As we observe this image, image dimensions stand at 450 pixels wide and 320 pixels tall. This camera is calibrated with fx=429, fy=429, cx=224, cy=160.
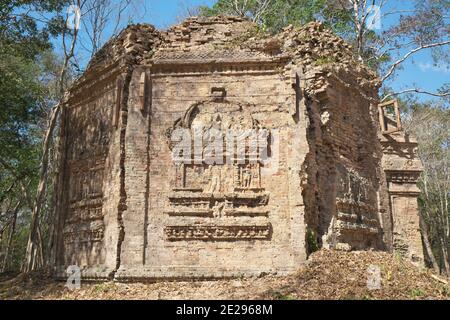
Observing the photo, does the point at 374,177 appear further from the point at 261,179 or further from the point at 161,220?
the point at 161,220

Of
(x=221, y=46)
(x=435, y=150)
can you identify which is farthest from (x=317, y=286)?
(x=435, y=150)

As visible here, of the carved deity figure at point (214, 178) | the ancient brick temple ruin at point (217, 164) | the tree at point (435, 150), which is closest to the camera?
the ancient brick temple ruin at point (217, 164)

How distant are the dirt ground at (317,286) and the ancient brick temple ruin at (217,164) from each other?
35 centimetres

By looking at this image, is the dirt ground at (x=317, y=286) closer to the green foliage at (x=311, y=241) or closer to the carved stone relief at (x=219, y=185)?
the green foliage at (x=311, y=241)

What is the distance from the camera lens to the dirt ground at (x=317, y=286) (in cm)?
762

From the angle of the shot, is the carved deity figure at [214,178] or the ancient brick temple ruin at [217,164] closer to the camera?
the ancient brick temple ruin at [217,164]

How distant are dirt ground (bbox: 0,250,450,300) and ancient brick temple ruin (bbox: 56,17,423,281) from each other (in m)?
0.35

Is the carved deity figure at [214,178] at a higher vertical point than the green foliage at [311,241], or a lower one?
higher

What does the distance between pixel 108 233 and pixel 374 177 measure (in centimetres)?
726

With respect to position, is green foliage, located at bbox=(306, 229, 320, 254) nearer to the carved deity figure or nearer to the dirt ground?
the dirt ground

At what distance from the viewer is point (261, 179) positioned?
32.1 feet

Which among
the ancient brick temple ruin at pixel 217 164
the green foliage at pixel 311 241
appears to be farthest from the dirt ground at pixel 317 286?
the ancient brick temple ruin at pixel 217 164

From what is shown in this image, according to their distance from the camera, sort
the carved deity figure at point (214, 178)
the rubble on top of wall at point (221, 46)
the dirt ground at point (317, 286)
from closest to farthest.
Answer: the dirt ground at point (317, 286) < the carved deity figure at point (214, 178) < the rubble on top of wall at point (221, 46)

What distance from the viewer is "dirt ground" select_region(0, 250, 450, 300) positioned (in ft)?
25.0
